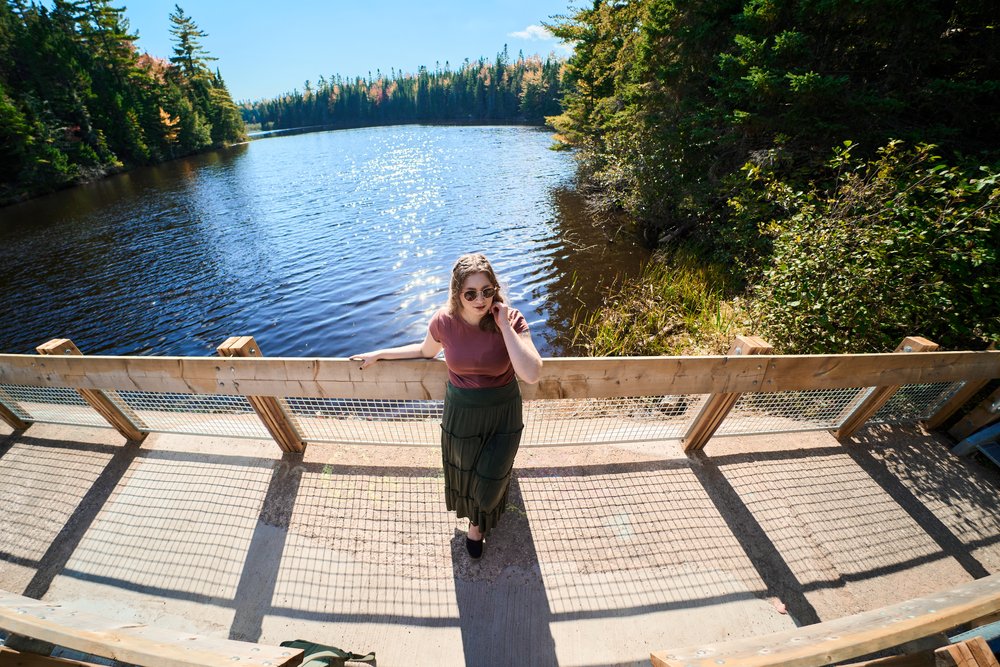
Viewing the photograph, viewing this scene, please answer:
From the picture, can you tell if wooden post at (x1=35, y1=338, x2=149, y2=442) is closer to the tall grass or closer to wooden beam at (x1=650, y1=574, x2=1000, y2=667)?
wooden beam at (x1=650, y1=574, x2=1000, y2=667)

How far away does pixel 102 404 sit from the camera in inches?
126

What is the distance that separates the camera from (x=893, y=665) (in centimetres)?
131

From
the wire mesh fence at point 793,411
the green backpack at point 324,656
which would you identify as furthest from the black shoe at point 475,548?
the wire mesh fence at point 793,411

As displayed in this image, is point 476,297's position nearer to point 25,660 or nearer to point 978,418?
point 25,660

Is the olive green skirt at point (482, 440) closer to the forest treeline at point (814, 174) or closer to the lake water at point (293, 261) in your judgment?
the forest treeline at point (814, 174)

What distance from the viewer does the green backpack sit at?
164 cm

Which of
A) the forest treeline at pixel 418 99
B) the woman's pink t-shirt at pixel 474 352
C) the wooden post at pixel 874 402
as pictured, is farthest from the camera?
the forest treeline at pixel 418 99

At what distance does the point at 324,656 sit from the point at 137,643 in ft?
2.26

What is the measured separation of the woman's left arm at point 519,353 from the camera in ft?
6.75

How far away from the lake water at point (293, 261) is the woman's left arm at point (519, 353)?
596 cm

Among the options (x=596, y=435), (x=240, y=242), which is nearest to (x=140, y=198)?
(x=240, y=242)

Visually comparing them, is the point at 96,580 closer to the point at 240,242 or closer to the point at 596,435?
the point at 596,435

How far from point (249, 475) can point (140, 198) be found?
→ 31046mm

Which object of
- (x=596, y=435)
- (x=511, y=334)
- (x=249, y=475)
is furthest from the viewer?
(x=596, y=435)
